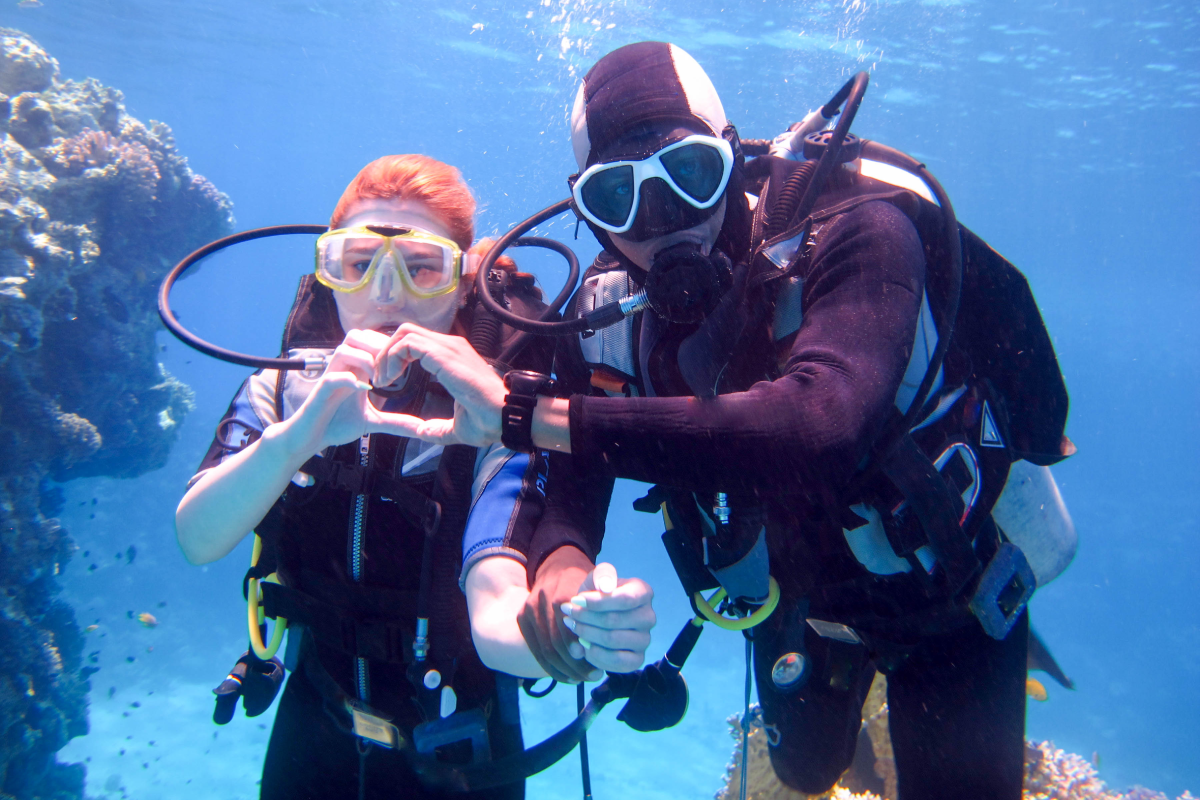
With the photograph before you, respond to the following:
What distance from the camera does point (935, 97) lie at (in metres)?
22.5

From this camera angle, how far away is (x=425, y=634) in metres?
2.45

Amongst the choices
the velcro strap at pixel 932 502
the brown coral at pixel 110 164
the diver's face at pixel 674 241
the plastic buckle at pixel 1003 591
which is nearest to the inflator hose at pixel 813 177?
the diver's face at pixel 674 241

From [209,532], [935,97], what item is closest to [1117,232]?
[935,97]

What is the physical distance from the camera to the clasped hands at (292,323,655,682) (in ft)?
4.73

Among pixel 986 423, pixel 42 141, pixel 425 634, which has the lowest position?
pixel 425 634

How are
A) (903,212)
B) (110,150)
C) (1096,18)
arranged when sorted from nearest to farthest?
(903,212), (110,150), (1096,18)

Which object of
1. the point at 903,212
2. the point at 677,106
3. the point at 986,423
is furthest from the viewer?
the point at 986,423

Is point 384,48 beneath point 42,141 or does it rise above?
above

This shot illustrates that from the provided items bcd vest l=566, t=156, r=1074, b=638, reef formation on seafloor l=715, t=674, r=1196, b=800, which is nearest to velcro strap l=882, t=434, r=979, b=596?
bcd vest l=566, t=156, r=1074, b=638

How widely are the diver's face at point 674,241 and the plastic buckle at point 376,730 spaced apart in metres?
2.18

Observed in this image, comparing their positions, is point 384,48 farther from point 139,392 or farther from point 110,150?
point 139,392

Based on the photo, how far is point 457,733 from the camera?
7.82 ft

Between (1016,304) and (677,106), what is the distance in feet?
4.98

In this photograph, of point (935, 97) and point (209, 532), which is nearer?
point (209, 532)
